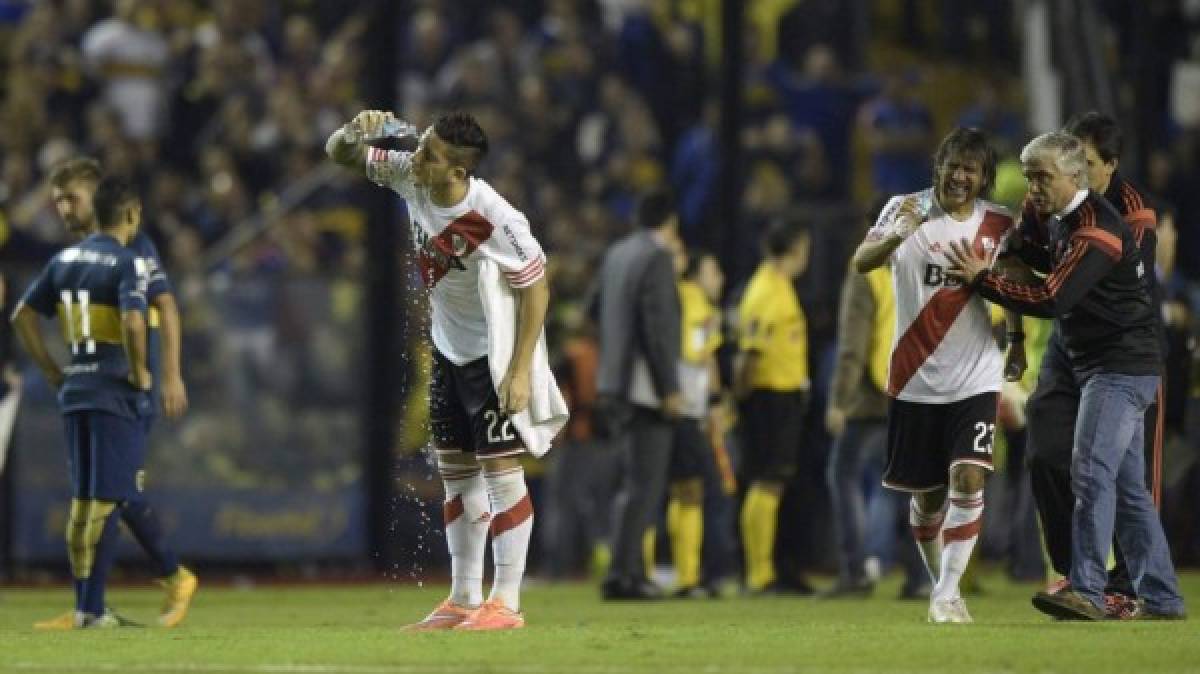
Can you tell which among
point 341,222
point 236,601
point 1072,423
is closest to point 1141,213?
point 1072,423

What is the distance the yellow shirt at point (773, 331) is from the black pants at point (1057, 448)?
152 inches

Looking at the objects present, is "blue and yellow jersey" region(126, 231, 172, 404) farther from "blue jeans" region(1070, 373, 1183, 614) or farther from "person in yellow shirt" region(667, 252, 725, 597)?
"blue jeans" region(1070, 373, 1183, 614)

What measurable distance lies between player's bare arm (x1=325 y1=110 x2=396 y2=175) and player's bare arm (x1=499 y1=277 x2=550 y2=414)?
3.01 ft

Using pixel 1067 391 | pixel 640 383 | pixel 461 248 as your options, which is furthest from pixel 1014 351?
pixel 640 383

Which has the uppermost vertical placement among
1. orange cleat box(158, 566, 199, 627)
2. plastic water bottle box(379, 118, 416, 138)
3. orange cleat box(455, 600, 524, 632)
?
plastic water bottle box(379, 118, 416, 138)

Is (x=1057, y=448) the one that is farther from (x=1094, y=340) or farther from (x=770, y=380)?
(x=770, y=380)

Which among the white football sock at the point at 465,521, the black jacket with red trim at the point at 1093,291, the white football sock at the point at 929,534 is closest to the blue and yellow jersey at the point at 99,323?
the white football sock at the point at 465,521

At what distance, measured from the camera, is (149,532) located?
12.5 metres

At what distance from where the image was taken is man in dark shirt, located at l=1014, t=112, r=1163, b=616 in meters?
11.0

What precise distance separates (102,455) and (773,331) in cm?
475

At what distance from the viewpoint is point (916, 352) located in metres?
10.9

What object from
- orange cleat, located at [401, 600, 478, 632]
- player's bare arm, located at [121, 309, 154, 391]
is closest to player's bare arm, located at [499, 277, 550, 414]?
orange cleat, located at [401, 600, 478, 632]

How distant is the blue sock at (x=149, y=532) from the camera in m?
12.5

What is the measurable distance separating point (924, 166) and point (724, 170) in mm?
4073
